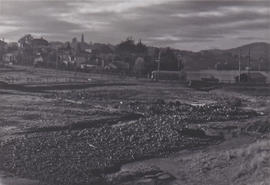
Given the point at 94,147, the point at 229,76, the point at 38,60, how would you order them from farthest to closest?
the point at 38,60 → the point at 229,76 → the point at 94,147

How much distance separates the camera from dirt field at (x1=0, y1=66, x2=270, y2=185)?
32.9 feet

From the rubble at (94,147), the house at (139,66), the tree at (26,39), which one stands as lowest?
the rubble at (94,147)

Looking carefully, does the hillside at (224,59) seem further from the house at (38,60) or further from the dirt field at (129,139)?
the house at (38,60)

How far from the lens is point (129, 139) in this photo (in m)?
13.2

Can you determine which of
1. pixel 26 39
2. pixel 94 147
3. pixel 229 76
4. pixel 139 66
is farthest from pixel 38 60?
pixel 94 147

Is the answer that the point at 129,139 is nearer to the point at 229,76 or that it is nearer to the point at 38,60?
the point at 229,76

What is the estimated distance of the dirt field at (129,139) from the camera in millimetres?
10016

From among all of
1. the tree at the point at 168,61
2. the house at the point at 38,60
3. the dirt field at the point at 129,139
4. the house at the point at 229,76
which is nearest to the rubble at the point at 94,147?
the dirt field at the point at 129,139

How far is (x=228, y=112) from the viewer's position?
19.8 meters

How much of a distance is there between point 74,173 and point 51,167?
67cm

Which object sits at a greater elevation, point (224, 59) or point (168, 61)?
point (224, 59)

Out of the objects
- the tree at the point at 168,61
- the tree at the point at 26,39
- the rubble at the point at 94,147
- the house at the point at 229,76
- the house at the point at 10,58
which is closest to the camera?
the rubble at the point at 94,147

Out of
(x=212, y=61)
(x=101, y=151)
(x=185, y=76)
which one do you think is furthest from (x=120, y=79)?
(x=101, y=151)

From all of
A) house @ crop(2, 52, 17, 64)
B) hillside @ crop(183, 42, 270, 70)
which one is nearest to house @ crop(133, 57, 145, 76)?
hillside @ crop(183, 42, 270, 70)
